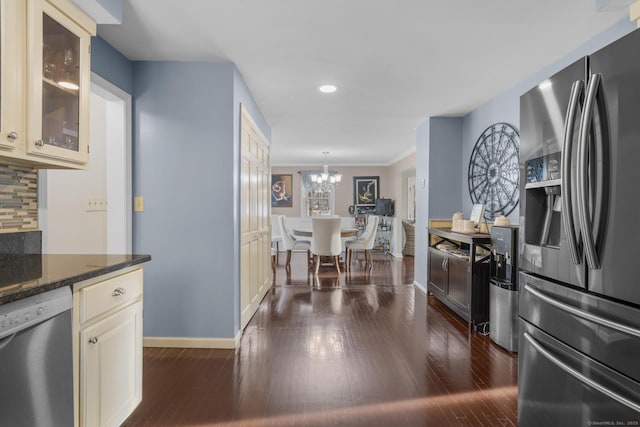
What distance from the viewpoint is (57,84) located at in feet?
5.38

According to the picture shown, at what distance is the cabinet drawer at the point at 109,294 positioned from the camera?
4.48ft

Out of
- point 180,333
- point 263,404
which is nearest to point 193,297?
point 180,333

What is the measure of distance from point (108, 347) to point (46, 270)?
40 centimetres

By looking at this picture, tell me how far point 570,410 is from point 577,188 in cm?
81

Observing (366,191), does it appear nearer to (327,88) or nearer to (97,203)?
(327,88)

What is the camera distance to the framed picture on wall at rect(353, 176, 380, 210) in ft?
30.7

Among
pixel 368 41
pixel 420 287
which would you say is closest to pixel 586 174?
pixel 368 41

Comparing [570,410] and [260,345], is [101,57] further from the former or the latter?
[570,410]

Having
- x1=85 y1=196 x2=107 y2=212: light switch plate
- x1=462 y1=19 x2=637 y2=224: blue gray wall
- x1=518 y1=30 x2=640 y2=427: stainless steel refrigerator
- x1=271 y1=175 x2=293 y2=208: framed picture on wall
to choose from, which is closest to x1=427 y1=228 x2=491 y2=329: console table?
x1=462 y1=19 x2=637 y2=224: blue gray wall

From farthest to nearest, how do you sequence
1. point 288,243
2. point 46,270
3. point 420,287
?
point 288,243, point 420,287, point 46,270

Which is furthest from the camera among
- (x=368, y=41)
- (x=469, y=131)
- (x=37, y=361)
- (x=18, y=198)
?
(x=469, y=131)

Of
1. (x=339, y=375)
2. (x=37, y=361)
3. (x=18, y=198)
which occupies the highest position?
(x=18, y=198)

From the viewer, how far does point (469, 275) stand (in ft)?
10.7

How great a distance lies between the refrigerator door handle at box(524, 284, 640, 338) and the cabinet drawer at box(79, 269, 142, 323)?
1788 mm
